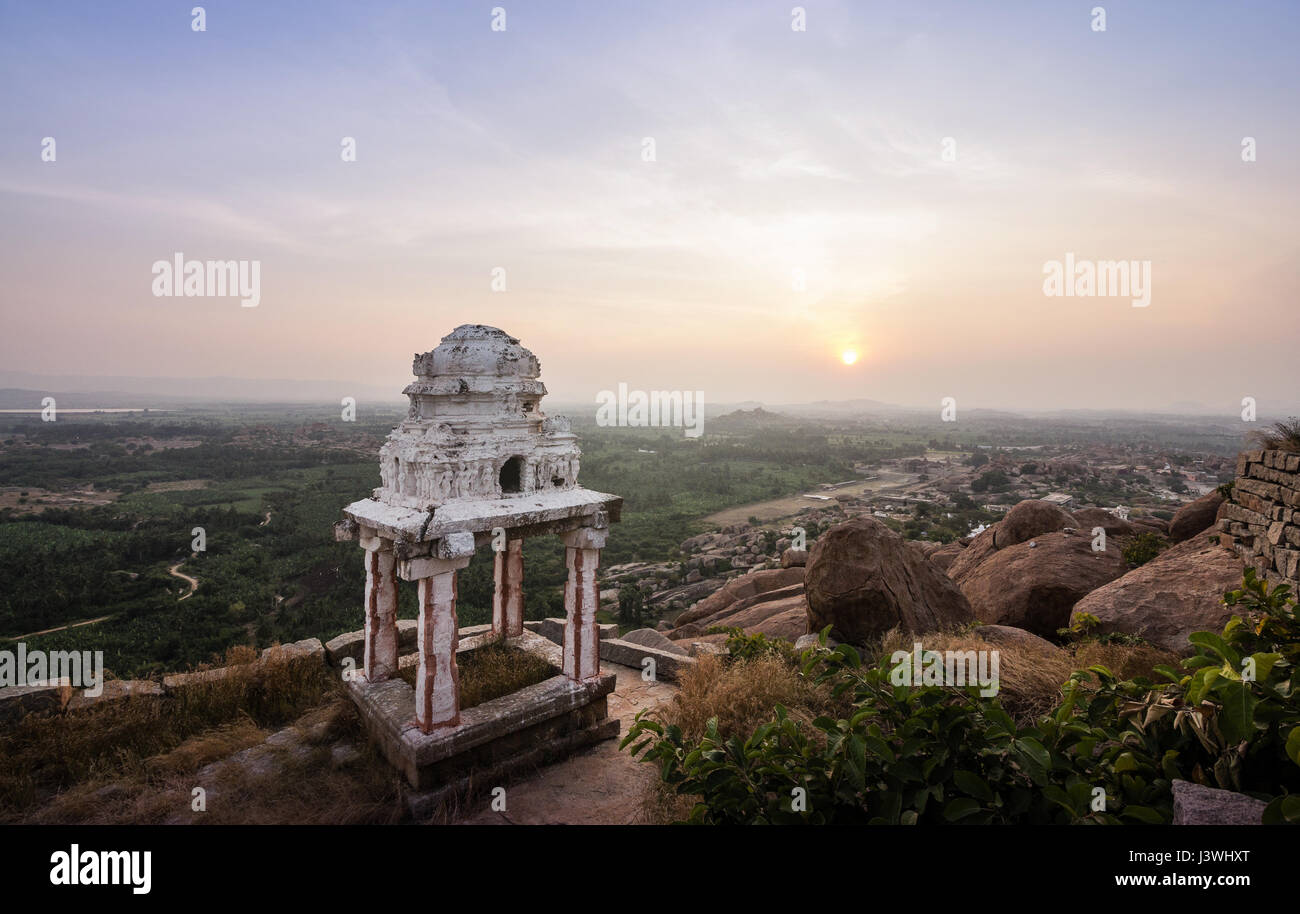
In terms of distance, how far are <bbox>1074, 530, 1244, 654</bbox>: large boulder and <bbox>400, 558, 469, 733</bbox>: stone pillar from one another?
26.1 feet

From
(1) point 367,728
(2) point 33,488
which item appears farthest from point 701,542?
(2) point 33,488

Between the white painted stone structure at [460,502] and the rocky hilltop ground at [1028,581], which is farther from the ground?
the white painted stone structure at [460,502]

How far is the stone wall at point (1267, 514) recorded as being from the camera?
7.17 meters

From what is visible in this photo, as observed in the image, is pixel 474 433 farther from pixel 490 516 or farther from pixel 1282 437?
pixel 1282 437

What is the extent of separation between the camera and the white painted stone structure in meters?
5.74

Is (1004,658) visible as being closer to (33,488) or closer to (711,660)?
(711,660)

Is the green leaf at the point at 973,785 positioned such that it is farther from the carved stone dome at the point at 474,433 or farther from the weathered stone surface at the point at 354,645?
the weathered stone surface at the point at 354,645

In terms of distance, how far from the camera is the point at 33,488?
177ft

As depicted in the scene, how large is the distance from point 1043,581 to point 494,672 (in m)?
8.92

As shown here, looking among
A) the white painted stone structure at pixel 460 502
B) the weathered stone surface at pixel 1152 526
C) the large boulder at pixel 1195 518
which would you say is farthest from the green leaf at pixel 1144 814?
the weathered stone surface at pixel 1152 526

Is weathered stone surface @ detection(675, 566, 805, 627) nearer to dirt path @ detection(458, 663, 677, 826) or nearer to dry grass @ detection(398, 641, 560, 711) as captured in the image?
dry grass @ detection(398, 641, 560, 711)

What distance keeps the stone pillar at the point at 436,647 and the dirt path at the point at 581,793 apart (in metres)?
0.95

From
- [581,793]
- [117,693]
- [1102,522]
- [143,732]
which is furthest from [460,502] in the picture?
[1102,522]
